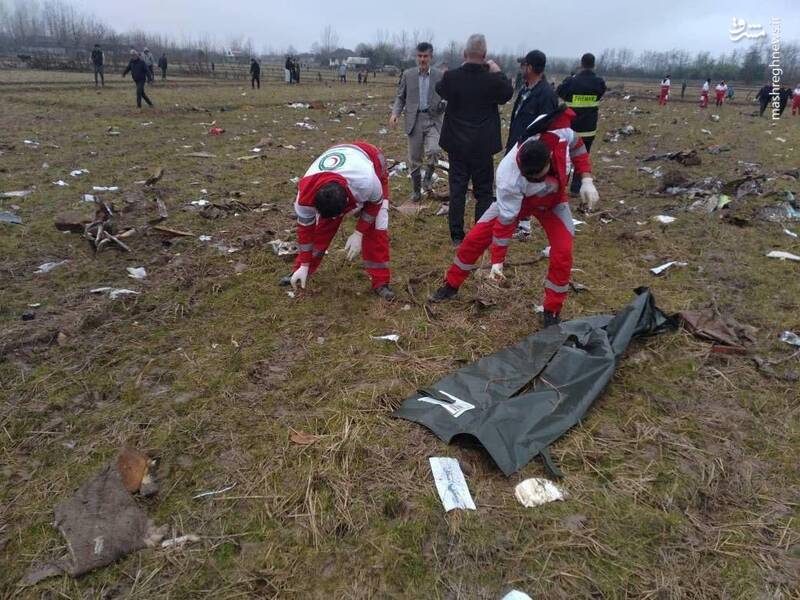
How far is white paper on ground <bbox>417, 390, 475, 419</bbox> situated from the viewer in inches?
94.4

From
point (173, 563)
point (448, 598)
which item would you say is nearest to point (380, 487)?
point (448, 598)

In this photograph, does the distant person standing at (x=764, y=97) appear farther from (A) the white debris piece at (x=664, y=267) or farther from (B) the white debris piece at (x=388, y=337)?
(B) the white debris piece at (x=388, y=337)

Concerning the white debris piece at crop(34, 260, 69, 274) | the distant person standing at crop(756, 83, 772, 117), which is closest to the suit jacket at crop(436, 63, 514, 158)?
the white debris piece at crop(34, 260, 69, 274)

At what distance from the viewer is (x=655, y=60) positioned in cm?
6325

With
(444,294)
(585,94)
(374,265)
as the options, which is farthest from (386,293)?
(585,94)

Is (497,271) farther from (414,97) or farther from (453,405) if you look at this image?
(414,97)

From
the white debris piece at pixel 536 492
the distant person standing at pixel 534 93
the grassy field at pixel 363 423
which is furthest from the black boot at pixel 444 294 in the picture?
the white debris piece at pixel 536 492

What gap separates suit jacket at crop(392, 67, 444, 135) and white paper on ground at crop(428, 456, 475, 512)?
3974 mm

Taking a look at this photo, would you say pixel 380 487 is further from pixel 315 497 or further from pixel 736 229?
pixel 736 229

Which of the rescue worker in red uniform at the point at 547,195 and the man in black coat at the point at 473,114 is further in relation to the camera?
the man in black coat at the point at 473,114

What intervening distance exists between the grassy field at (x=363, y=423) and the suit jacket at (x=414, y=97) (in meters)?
1.11

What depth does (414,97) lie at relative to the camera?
5.11m

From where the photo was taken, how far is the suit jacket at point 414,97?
199 inches

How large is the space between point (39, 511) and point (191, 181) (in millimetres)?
5167
